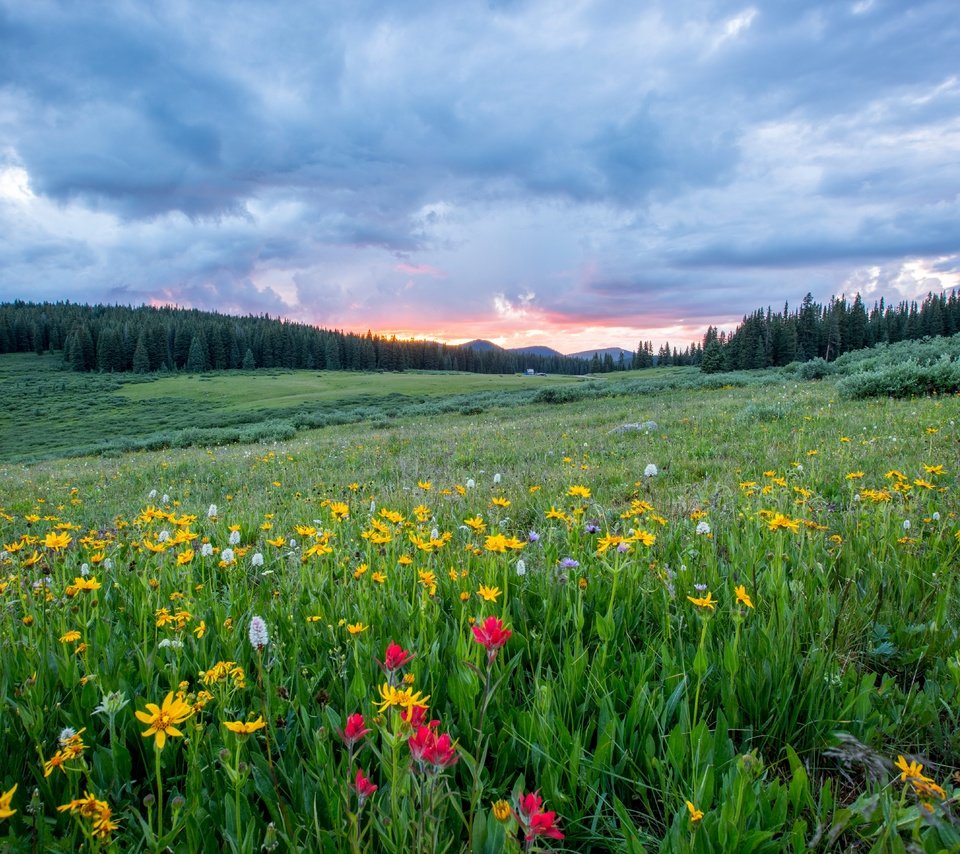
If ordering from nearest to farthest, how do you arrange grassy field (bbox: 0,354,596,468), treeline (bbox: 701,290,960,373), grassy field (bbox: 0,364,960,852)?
grassy field (bbox: 0,364,960,852) → grassy field (bbox: 0,354,596,468) → treeline (bbox: 701,290,960,373)

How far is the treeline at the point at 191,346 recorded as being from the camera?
106 meters

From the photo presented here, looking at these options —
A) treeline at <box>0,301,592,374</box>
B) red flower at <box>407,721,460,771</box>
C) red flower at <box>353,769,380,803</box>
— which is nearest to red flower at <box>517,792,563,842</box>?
red flower at <box>407,721,460,771</box>

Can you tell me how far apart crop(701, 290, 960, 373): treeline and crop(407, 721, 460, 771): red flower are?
3244 inches

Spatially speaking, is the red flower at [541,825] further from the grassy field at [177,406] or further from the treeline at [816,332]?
the treeline at [816,332]

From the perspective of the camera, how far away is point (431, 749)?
102 centimetres

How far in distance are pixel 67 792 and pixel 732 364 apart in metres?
88.6

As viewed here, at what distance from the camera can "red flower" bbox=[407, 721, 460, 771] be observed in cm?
100

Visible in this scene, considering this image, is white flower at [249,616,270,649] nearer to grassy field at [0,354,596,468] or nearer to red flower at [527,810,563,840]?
red flower at [527,810,563,840]

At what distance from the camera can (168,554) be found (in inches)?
143

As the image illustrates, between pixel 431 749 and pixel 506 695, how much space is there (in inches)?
41.3

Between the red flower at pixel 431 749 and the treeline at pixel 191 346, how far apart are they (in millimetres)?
119998

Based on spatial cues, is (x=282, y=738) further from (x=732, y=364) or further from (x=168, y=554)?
(x=732, y=364)

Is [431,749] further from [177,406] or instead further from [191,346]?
[191,346]

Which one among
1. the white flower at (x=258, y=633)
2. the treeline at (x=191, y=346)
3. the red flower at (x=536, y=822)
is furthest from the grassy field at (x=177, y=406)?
the red flower at (x=536, y=822)
